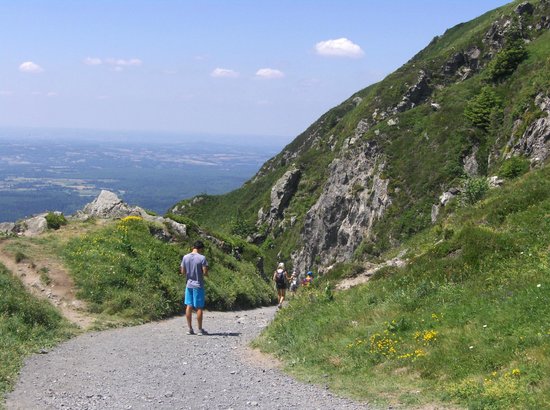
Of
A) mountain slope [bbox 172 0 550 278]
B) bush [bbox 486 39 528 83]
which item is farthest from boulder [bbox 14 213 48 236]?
bush [bbox 486 39 528 83]

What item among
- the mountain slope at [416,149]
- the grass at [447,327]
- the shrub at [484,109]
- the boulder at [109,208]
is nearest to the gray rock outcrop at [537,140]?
the mountain slope at [416,149]

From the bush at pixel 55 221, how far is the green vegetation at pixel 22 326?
34.5 feet

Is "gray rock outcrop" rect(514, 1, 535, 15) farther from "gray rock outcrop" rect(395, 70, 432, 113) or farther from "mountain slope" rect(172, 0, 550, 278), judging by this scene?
"gray rock outcrop" rect(395, 70, 432, 113)

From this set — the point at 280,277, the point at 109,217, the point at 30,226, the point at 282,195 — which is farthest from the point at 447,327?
the point at 282,195

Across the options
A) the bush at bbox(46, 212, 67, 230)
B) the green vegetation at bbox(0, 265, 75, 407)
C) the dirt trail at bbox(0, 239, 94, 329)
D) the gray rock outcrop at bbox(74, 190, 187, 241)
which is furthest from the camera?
the gray rock outcrop at bbox(74, 190, 187, 241)

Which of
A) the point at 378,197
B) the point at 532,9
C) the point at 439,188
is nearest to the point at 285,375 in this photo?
the point at 439,188

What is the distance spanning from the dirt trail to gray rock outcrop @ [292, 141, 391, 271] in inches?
2081

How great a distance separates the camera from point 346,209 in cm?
8381

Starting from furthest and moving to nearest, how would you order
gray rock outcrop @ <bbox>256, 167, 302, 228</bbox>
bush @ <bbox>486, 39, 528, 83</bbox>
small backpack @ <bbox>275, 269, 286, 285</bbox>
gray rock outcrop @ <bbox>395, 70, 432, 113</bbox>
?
gray rock outcrop @ <bbox>256, 167, 302, 228</bbox>
gray rock outcrop @ <bbox>395, 70, 432, 113</bbox>
bush @ <bbox>486, 39, 528, 83</bbox>
small backpack @ <bbox>275, 269, 286, 285</bbox>

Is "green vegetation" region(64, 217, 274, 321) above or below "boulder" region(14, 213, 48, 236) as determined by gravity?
below

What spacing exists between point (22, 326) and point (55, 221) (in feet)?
50.8

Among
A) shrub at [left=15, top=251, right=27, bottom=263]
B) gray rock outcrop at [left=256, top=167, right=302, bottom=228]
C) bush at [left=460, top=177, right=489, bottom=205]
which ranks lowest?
gray rock outcrop at [left=256, top=167, right=302, bottom=228]

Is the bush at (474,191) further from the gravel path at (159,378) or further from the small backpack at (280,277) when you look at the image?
the gravel path at (159,378)

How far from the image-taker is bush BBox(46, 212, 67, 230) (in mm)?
30250
